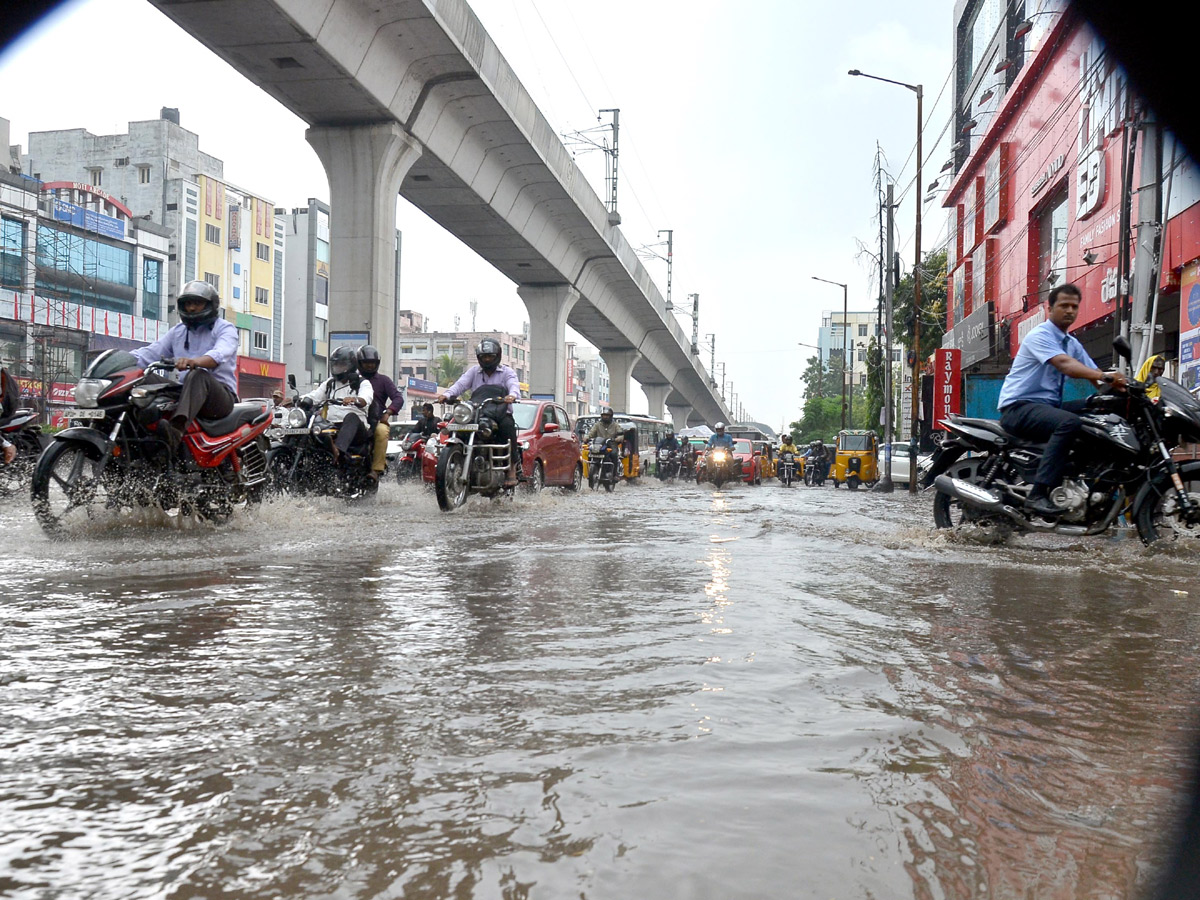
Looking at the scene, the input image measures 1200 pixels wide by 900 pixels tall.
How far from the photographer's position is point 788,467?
105 feet

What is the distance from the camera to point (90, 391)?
20.8 feet

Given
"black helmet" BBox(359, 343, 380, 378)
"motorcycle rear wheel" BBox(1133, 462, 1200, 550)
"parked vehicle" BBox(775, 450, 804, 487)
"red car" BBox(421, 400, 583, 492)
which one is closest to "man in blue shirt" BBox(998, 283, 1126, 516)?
"motorcycle rear wheel" BBox(1133, 462, 1200, 550)

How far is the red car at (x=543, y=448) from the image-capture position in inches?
520

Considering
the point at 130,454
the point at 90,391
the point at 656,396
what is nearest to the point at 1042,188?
the point at 130,454

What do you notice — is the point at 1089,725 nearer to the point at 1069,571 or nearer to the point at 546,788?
the point at 546,788

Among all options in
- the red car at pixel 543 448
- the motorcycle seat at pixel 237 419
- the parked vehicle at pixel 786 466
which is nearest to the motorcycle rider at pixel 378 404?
the red car at pixel 543 448

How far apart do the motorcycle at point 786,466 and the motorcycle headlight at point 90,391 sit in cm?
2659

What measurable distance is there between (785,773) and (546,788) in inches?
19.0

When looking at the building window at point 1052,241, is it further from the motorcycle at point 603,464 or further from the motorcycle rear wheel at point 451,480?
the motorcycle rear wheel at point 451,480

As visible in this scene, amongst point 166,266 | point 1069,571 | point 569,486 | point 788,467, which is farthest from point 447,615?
point 166,266

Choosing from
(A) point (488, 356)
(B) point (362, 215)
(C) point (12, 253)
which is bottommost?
(A) point (488, 356)

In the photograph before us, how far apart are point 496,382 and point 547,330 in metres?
23.8

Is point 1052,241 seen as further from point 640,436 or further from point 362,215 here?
point 362,215

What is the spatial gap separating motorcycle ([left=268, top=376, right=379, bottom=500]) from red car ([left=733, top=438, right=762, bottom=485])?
20901mm
